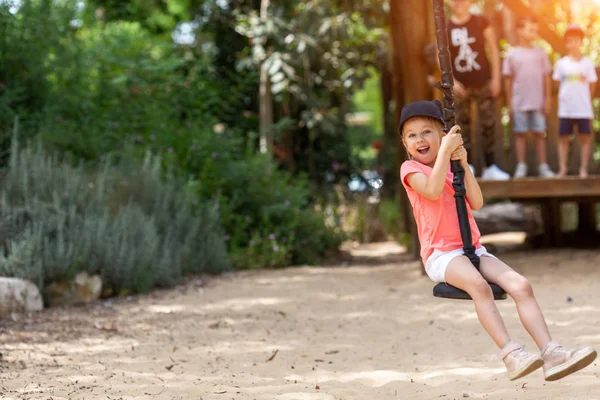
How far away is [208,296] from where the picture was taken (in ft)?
23.8

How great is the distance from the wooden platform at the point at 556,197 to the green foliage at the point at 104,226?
2929 mm

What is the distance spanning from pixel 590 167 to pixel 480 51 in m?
1.89

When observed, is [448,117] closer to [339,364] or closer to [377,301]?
[339,364]

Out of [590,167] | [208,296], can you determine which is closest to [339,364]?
[208,296]

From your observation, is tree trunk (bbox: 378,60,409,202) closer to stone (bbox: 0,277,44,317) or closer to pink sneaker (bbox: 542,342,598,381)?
stone (bbox: 0,277,44,317)

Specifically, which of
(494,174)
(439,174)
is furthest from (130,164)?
(439,174)

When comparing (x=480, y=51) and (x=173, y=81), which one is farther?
(x=173, y=81)

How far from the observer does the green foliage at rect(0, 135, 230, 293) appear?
7.07 m

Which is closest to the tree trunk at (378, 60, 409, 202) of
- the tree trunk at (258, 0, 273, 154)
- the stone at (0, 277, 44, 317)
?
the tree trunk at (258, 0, 273, 154)

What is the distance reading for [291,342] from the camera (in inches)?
221

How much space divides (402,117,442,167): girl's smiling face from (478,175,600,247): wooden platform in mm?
3822

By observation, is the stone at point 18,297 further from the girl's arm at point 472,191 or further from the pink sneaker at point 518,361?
the pink sneaker at point 518,361

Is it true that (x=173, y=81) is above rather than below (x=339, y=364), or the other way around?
above

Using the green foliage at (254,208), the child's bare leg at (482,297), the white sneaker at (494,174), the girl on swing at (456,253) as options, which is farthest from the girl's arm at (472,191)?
the green foliage at (254,208)
